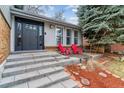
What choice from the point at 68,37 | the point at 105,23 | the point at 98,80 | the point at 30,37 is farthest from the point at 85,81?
the point at 68,37

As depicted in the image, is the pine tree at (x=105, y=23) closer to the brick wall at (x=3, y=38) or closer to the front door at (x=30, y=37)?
the front door at (x=30, y=37)

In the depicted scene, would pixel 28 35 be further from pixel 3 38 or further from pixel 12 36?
pixel 3 38

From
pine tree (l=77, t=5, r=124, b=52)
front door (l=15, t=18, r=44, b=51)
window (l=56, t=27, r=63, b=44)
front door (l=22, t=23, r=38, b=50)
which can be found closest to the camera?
front door (l=15, t=18, r=44, b=51)

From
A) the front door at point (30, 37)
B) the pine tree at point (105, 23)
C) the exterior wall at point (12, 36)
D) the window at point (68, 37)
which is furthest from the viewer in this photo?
the window at point (68, 37)

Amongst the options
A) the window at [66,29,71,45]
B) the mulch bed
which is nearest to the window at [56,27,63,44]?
the window at [66,29,71,45]

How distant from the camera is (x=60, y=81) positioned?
413cm

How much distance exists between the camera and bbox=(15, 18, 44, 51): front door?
7.04 meters

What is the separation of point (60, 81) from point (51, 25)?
5.38 metres

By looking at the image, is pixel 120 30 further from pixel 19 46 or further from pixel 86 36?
pixel 19 46

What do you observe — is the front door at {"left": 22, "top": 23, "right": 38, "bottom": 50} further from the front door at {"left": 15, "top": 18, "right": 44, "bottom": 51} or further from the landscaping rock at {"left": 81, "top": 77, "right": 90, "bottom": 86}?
the landscaping rock at {"left": 81, "top": 77, "right": 90, "bottom": 86}

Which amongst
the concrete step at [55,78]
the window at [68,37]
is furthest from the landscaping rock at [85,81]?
the window at [68,37]

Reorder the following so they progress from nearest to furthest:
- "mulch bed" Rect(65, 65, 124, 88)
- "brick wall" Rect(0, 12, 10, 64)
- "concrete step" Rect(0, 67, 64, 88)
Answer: "concrete step" Rect(0, 67, 64, 88) < "brick wall" Rect(0, 12, 10, 64) < "mulch bed" Rect(65, 65, 124, 88)

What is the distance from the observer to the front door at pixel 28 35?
7045 mm
